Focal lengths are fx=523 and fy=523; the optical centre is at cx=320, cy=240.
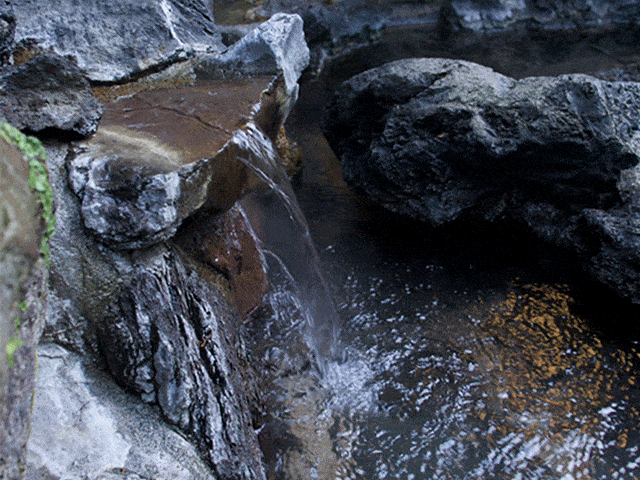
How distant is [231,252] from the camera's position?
3.00 metres

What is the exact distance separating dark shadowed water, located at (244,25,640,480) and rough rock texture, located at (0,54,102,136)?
151cm

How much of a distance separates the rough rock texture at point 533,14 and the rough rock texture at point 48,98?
725cm

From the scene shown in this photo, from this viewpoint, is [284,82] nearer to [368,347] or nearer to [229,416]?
[368,347]

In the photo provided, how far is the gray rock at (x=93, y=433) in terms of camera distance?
185 centimetres

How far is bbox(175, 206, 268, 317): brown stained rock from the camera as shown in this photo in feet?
8.90

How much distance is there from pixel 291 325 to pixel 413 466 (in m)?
1.14

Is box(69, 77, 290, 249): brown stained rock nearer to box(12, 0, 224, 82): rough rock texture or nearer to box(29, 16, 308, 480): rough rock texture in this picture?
box(29, 16, 308, 480): rough rock texture

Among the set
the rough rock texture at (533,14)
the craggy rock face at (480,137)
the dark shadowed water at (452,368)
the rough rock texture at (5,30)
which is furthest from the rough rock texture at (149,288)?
the rough rock texture at (533,14)

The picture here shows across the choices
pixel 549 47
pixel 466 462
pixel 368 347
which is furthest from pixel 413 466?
pixel 549 47

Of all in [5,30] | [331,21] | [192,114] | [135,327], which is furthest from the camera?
[331,21]

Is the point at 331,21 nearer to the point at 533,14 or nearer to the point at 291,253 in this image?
the point at 533,14

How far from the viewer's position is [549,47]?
7570mm

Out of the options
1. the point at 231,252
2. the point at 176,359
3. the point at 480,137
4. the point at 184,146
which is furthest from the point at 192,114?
the point at 480,137

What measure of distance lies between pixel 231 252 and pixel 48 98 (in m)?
1.20
